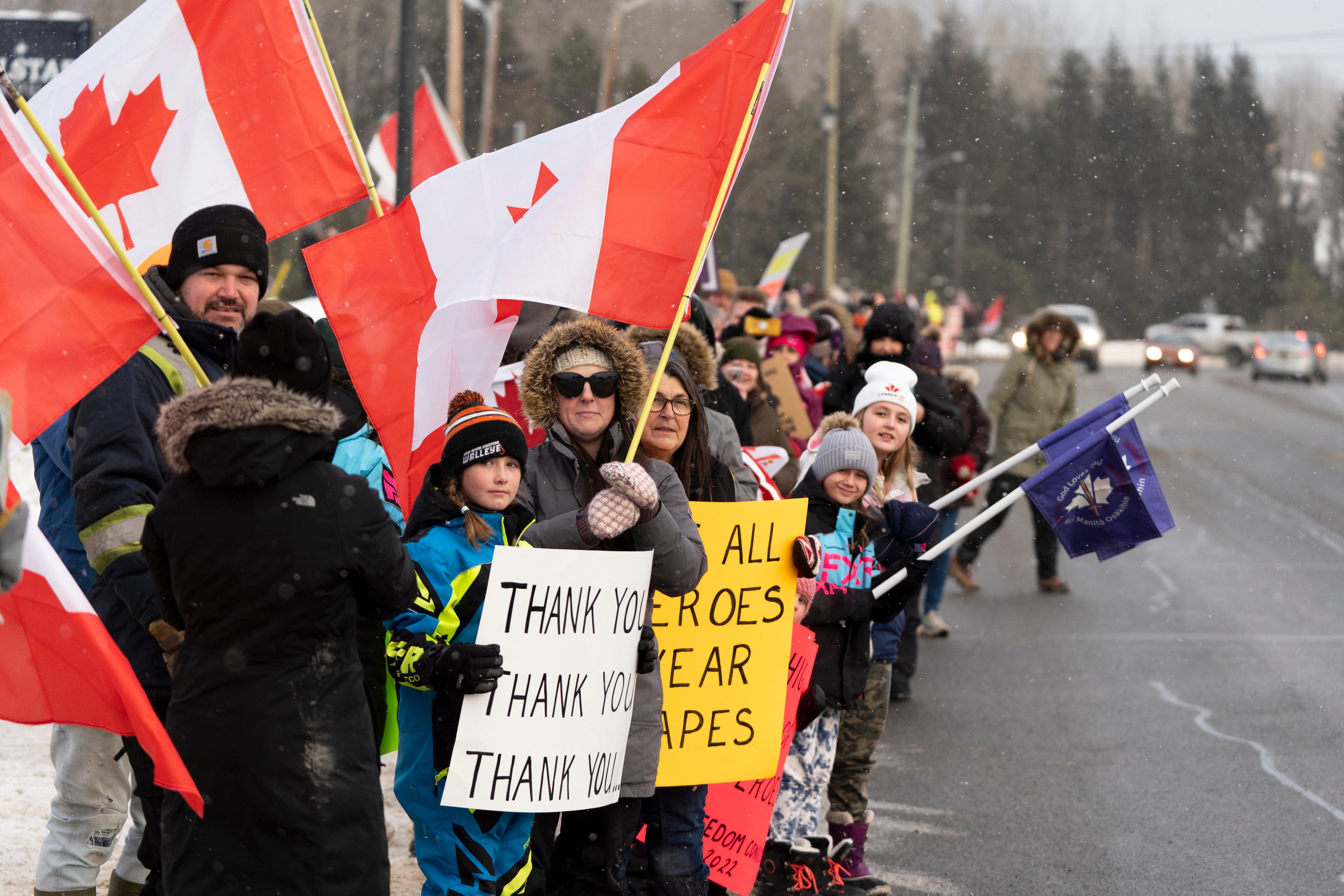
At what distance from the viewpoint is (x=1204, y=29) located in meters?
101

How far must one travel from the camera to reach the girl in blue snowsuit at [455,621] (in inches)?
150

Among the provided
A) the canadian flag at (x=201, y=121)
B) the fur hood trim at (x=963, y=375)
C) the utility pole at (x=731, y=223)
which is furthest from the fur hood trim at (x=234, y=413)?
the utility pole at (x=731, y=223)

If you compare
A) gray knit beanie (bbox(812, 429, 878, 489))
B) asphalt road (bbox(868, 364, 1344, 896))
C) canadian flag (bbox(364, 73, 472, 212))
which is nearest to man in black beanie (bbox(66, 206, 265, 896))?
gray knit beanie (bbox(812, 429, 878, 489))

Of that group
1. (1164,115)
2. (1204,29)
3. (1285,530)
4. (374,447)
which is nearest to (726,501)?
(374,447)

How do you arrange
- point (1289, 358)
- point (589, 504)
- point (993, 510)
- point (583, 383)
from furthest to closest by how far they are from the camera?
point (1289, 358), point (993, 510), point (583, 383), point (589, 504)

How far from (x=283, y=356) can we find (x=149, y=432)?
716 millimetres

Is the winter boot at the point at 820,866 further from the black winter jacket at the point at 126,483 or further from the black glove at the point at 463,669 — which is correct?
the black winter jacket at the point at 126,483

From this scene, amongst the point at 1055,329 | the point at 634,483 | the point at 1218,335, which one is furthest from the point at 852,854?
the point at 1218,335

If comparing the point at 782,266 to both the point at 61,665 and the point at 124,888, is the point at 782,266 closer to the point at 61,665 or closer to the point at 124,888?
the point at 124,888

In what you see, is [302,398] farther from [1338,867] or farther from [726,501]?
[1338,867]

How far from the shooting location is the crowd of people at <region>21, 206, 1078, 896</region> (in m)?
3.10

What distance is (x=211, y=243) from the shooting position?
13.3 ft

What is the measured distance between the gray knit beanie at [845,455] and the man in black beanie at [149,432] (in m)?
2.00

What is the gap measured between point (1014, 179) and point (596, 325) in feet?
293
